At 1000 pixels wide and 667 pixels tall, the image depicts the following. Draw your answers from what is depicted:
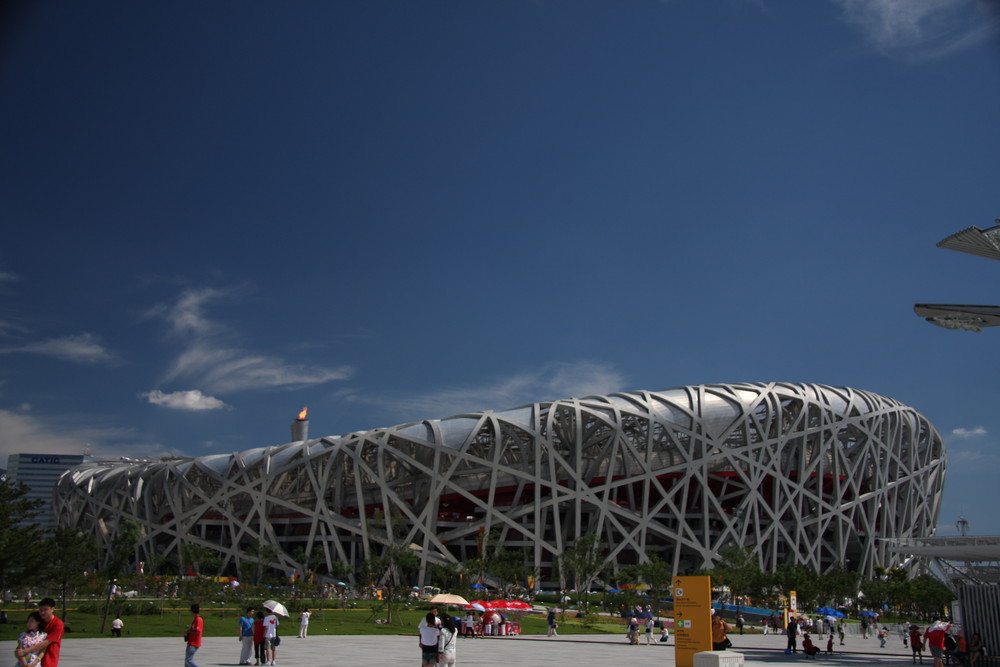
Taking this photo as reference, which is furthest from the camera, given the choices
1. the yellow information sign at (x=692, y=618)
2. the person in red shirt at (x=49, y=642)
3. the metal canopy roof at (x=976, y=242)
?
the metal canopy roof at (x=976, y=242)

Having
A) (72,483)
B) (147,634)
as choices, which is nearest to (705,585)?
(147,634)

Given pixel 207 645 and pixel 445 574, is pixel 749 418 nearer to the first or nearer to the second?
pixel 445 574

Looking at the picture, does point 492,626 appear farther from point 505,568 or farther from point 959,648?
point 959,648

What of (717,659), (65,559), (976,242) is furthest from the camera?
(65,559)

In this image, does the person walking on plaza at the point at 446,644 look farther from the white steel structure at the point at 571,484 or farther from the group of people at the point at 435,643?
the white steel structure at the point at 571,484

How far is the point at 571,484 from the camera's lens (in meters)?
61.7

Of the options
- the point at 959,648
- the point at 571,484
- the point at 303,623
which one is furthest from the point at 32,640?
the point at 571,484

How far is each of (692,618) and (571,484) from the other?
43.3 metres

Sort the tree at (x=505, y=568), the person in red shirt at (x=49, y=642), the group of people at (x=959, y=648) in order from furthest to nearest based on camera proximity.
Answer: the tree at (x=505, y=568) → the group of people at (x=959, y=648) → the person in red shirt at (x=49, y=642)

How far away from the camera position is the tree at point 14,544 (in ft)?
90.6

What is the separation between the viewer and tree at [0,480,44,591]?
90.6ft

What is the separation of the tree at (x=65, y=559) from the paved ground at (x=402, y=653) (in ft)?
22.1

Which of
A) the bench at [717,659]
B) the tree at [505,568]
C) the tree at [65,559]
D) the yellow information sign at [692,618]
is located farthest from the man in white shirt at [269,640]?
the tree at [505,568]

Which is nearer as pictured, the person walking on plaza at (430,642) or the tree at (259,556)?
the person walking on plaza at (430,642)
